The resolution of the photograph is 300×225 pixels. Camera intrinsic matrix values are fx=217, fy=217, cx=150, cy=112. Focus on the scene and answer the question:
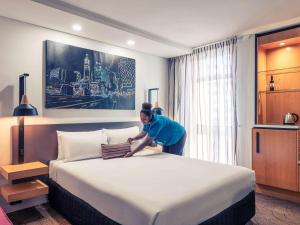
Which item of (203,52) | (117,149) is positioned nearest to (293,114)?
(203,52)

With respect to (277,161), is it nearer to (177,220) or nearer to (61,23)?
(177,220)

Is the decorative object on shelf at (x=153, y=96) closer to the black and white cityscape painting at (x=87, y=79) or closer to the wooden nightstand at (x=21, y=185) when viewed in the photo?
the black and white cityscape painting at (x=87, y=79)

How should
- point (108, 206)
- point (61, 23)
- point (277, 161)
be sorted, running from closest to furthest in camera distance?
point (108, 206)
point (61, 23)
point (277, 161)

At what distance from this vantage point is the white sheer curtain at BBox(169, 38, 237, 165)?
392cm

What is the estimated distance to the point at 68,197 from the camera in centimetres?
239

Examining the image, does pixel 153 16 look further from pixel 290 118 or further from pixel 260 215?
pixel 260 215

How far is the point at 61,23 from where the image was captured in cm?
293

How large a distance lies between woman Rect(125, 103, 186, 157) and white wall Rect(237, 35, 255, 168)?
109 centimetres

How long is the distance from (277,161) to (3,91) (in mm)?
3831

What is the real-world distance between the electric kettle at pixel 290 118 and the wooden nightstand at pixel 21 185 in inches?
137

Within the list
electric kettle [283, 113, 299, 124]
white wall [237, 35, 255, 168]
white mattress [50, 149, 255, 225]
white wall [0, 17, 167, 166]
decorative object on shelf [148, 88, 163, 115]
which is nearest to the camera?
white mattress [50, 149, 255, 225]

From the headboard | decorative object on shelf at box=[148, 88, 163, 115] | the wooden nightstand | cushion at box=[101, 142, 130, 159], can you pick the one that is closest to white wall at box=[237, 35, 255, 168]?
decorative object on shelf at box=[148, 88, 163, 115]

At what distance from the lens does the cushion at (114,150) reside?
3.05 m

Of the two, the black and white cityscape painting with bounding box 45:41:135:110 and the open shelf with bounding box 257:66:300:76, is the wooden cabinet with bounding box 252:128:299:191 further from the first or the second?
the black and white cityscape painting with bounding box 45:41:135:110
